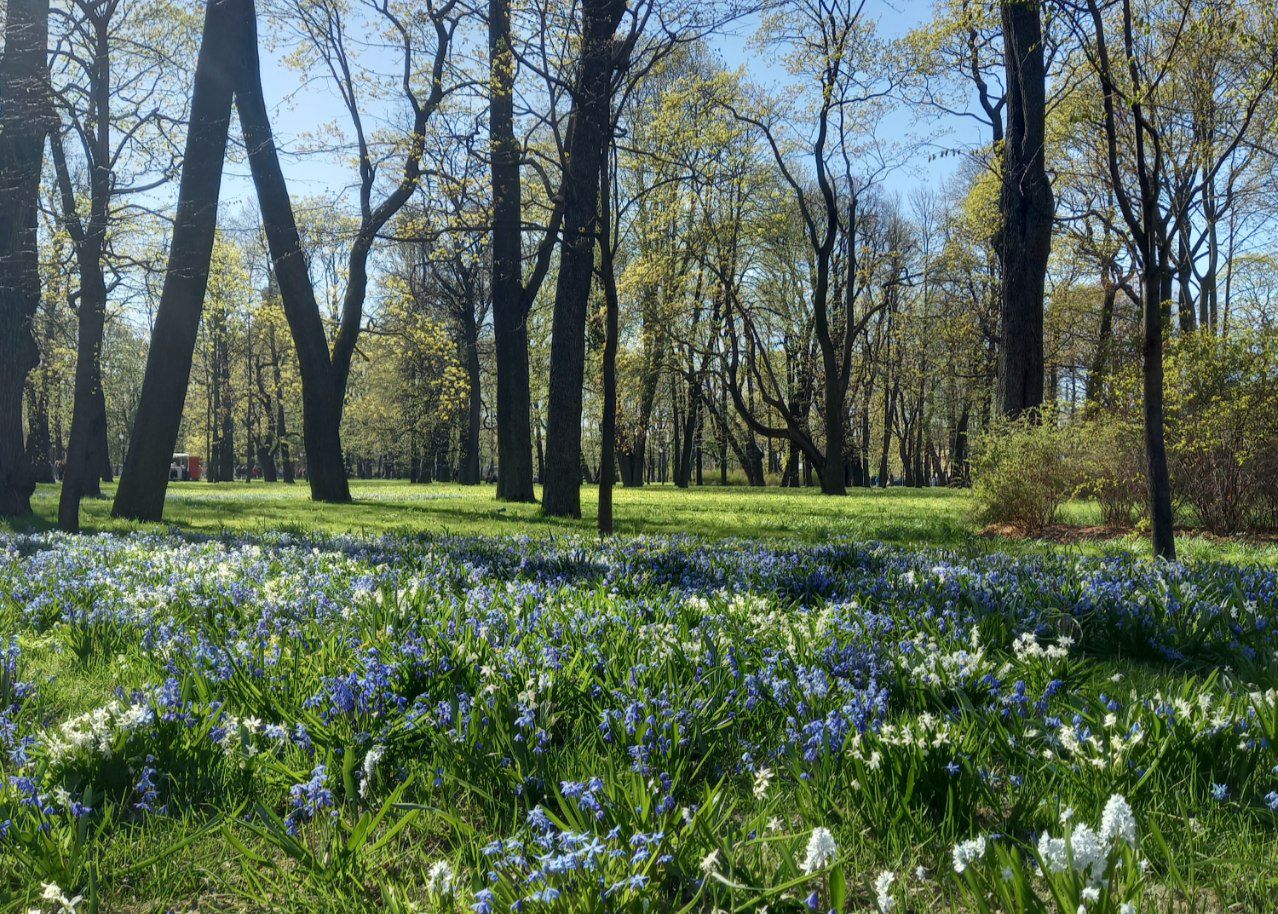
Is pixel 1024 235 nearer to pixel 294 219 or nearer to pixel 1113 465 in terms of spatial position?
pixel 1113 465

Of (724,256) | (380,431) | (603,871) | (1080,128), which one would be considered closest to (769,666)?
(603,871)

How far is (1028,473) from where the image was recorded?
38.2 feet

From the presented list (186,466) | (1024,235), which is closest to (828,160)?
(1024,235)

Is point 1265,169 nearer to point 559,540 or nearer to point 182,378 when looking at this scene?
point 559,540

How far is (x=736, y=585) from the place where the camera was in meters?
5.23

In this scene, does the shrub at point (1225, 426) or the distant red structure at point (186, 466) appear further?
the distant red structure at point (186, 466)

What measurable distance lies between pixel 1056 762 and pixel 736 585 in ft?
9.41

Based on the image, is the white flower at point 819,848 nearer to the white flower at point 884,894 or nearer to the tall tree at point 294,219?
the white flower at point 884,894

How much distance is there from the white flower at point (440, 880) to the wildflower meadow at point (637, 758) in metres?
0.02

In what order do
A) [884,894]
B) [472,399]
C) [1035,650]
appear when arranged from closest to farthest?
[884,894], [1035,650], [472,399]

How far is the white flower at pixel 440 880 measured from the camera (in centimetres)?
180

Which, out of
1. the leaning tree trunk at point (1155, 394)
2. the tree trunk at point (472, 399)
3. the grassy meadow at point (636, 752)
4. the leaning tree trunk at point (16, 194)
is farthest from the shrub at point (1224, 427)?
the tree trunk at point (472, 399)

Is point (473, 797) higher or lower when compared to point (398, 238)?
lower

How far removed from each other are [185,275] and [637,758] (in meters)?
11.6
